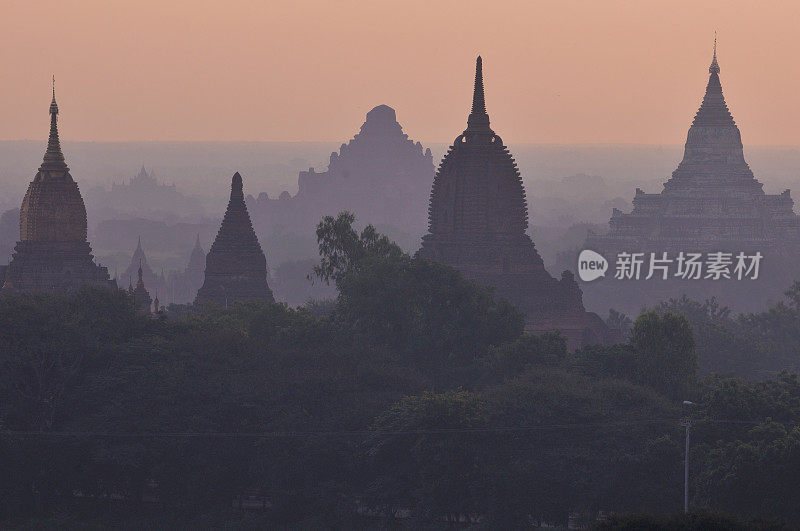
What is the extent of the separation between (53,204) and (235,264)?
11.6 metres

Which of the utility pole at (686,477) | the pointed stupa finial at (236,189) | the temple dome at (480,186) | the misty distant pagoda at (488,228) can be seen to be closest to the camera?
the utility pole at (686,477)

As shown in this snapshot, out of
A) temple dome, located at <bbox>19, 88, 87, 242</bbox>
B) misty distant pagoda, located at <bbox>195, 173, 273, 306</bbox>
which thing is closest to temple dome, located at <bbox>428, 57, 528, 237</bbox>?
misty distant pagoda, located at <bbox>195, 173, 273, 306</bbox>

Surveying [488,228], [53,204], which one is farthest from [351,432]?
[53,204]

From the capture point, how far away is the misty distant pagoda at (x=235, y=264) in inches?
4813

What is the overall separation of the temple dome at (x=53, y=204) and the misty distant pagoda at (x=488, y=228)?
21936mm

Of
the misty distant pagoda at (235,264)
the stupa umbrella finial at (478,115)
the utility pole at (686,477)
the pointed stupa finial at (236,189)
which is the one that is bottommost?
the utility pole at (686,477)

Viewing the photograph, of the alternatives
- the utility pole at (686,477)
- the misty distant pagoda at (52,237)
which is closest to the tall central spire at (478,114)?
the misty distant pagoda at (52,237)

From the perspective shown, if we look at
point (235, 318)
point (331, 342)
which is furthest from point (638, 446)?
point (235, 318)

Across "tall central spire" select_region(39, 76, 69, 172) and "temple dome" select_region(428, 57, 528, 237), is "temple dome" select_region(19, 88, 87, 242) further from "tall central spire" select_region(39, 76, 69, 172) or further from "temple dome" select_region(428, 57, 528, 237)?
"temple dome" select_region(428, 57, 528, 237)

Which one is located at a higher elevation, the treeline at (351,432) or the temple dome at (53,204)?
the temple dome at (53,204)

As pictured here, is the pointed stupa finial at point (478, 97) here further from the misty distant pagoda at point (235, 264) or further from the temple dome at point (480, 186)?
the misty distant pagoda at point (235, 264)

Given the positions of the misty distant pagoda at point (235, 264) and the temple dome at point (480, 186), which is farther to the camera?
the misty distant pagoda at point (235, 264)

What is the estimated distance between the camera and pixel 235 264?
122750mm

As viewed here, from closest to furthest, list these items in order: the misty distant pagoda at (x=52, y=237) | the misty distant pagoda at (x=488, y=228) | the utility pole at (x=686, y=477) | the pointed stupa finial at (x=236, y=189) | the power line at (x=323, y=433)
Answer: the utility pole at (x=686, y=477), the power line at (x=323, y=433), the misty distant pagoda at (x=488, y=228), the misty distant pagoda at (x=52, y=237), the pointed stupa finial at (x=236, y=189)
